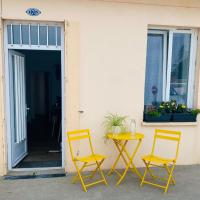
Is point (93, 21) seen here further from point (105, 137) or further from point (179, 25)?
point (105, 137)

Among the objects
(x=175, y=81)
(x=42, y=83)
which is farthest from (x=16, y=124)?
(x=42, y=83)

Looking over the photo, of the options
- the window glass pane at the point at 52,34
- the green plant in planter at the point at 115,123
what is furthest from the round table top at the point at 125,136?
the window glass pane at the point at 52,34

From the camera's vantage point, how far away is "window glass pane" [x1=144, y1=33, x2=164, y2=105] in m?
4.78

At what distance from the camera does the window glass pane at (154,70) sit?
4777mm

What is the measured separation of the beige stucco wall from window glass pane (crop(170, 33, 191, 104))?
0.37 meters

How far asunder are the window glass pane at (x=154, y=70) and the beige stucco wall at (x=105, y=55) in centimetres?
38

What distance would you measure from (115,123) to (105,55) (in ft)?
4.21

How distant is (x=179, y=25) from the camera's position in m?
4.50

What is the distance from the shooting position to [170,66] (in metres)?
4.82

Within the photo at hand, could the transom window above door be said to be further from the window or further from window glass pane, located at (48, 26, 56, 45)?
the window

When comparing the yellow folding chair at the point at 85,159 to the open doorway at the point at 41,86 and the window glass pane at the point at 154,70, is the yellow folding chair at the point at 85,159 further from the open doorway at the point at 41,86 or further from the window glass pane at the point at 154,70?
the open doorway at the point at 41,86

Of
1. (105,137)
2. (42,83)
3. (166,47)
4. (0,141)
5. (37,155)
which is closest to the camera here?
(0,141)

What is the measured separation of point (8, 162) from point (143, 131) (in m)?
2.67

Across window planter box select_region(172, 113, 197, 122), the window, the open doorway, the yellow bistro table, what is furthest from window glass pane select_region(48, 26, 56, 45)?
the open doorway
